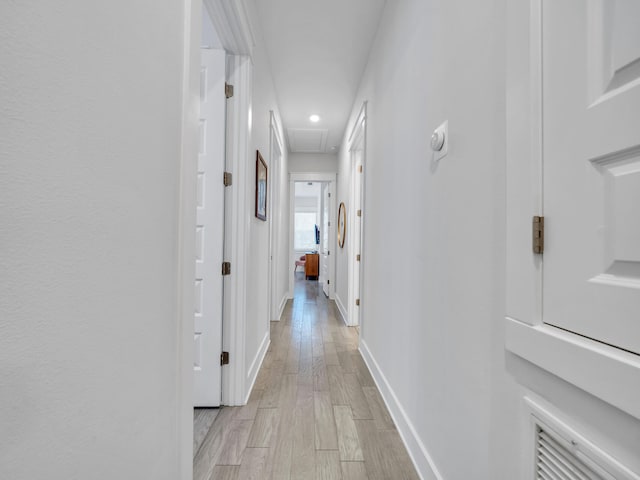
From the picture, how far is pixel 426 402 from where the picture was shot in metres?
1.50

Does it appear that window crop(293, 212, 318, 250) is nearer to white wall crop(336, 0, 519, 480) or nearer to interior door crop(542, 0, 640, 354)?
white wall crop(336, 0, 519, 480)

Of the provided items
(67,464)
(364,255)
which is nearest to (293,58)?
(364,255)

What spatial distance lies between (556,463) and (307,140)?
5231mm

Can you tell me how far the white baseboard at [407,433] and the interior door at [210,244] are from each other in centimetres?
105

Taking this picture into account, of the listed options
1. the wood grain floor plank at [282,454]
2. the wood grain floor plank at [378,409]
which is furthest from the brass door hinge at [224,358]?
the wood grain floor plank at [378,409]

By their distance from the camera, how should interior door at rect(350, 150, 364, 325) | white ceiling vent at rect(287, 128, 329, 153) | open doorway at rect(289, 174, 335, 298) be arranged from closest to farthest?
interior door at rect(350, 150, 364, 325)
white ceiling vent at rect(287, 128, 329, 153)
open doorway at rect(289, 174, 335, 298)

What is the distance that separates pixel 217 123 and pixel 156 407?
1680mm

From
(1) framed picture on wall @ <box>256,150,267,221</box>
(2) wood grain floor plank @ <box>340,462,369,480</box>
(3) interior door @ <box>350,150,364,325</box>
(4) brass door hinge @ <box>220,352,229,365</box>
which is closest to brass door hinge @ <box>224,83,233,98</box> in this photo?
(1) framed picture on wall @ <box>256,150,267,221</box>

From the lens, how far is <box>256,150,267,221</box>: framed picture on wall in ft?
8.60

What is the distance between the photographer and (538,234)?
0.77m

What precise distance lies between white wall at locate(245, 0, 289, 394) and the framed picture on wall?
0.25ft

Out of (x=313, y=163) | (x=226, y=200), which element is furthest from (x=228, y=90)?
(x=313, y=163)

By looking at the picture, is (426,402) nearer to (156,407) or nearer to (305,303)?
(156,407)

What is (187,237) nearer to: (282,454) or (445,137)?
(445,137)
